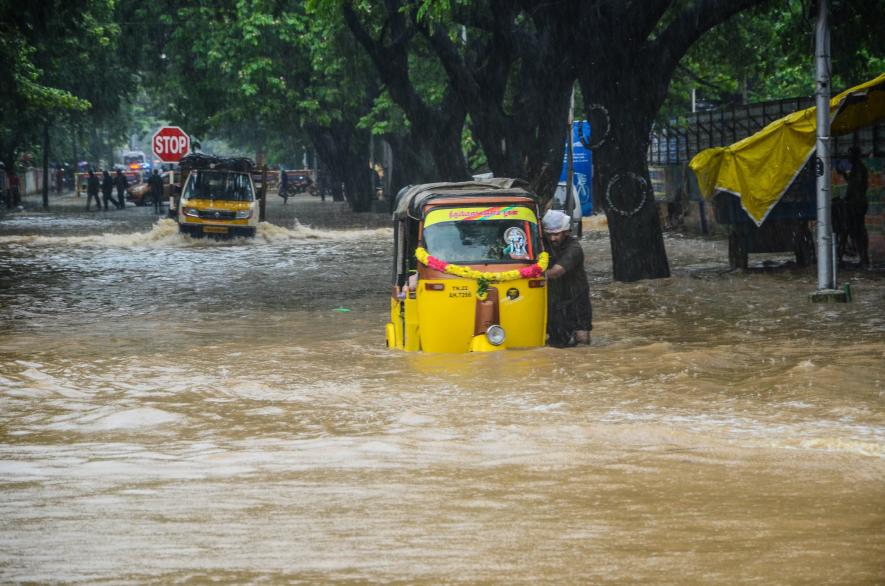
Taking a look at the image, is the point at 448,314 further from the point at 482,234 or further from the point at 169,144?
the point at 169,144

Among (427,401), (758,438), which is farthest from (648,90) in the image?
(758,438)

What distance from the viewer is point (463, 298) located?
1219 cm

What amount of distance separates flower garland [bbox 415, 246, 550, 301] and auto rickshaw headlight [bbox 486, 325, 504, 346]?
280mm

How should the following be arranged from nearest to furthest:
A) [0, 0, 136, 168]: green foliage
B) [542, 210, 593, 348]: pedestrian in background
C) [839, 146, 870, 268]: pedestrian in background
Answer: [542, 210, 593, 348]: pedestrian in background, [839, 146, 870, 268]: pedestrian in background, [0, 0, 136, 168]: green foliage

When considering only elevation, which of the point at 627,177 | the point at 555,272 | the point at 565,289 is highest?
the point at 627,177

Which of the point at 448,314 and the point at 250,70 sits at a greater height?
the point at 250,70

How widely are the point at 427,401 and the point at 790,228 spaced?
1276 centimetres

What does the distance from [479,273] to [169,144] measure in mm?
25223

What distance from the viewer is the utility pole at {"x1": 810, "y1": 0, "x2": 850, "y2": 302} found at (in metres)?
16.5

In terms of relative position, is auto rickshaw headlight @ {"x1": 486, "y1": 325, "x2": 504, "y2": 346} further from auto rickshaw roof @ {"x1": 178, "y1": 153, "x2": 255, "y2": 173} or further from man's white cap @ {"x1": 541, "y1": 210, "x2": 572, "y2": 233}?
auto rickshaw roof @ {"x1": 178, "y1": 153, "x2": 255, "y2": 173}

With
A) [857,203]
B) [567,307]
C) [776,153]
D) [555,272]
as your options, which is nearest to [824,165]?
[776,153]

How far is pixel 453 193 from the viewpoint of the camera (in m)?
12.8

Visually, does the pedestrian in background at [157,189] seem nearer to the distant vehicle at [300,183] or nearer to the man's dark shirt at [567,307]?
the distant vehicle at [300,183]

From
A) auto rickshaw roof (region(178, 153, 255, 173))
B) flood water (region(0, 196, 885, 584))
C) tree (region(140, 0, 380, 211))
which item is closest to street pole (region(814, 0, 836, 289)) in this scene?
flood water (region(0, 196, 885, 584))
